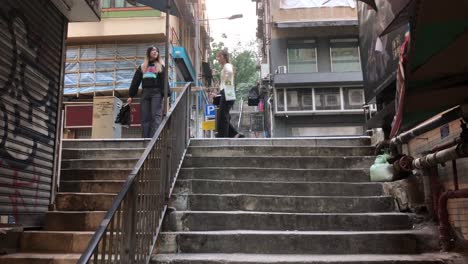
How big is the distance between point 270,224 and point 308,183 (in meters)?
0.89

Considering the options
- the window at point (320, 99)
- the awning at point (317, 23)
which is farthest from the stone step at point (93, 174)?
the awning at point (317, 23)

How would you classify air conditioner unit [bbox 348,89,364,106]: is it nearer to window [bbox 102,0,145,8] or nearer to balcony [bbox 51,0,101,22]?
window [bbox 102,0,145,8]

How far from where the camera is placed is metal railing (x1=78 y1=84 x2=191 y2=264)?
2.82 meters

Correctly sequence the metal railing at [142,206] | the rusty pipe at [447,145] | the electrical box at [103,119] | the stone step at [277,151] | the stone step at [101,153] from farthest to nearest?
the electrical box at [103,119], the stone step at [101,153], the stone step at [277,151], the rusty pipe at [447,145], the metal railing at [142,206]

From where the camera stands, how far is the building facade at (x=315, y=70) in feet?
60.5

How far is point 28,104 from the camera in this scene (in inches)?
186

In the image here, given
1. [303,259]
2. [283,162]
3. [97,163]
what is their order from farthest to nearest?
[97,163] < [283,162] < [303,259]

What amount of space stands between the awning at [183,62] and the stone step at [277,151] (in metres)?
9.53

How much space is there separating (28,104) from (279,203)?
3.02m

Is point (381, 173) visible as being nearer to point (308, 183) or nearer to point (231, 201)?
point (308, 183)

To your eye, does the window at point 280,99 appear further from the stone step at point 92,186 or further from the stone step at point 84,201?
the stone step at point 84,201

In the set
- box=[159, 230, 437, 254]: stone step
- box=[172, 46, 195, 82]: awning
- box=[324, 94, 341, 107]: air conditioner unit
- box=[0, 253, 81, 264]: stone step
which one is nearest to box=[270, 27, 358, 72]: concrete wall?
box=[324, 94, 341, 107]: air conditioner unit

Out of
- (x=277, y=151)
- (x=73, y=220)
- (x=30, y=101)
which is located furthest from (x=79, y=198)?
(x=277, y=151)

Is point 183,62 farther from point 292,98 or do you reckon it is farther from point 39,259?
point 39,259
